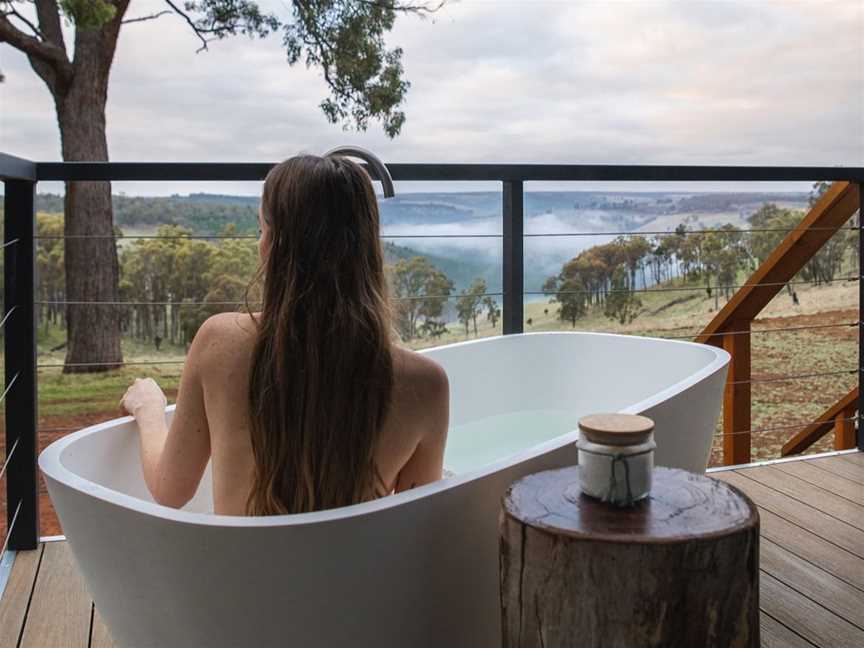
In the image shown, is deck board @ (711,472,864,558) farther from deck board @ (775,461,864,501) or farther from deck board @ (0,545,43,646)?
deck board @ (0,545,43,646)

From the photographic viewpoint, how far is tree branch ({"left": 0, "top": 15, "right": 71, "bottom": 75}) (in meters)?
6.97

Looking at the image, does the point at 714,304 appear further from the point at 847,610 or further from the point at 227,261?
the point at 847,610

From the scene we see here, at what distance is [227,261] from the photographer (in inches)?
273

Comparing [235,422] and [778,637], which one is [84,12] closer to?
[235,422]

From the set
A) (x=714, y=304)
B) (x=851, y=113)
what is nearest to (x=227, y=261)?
(x=714, y=304)

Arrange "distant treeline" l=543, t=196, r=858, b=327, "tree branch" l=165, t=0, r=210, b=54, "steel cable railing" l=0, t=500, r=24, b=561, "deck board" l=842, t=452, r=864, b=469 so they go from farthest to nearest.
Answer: "tree branch" l=165, t=0, r=210, b=54 < "distant treeline" l=543, t=196, r=858, b=327 < "deck board" l=842, t=452, r=864, b=469 < "steel cable railing" l=0, t=500, r=24, b=561

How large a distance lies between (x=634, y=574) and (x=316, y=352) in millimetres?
454

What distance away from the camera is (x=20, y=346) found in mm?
1922

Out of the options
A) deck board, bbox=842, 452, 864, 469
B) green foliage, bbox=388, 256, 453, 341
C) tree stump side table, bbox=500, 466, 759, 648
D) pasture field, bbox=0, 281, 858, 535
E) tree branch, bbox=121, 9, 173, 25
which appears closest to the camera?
tree stump side table, bbox=500, 466, 759, 648

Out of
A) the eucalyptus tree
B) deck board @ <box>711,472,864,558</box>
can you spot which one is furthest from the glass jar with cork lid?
the eucalyptus tree

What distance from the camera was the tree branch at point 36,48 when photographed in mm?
6973

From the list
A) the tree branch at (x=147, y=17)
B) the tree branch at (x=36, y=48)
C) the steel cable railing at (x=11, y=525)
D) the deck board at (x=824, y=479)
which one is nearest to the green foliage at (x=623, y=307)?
the deck board at (x=824, y=479)

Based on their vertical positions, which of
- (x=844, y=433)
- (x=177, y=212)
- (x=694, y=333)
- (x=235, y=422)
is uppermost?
(x=177, y=212)

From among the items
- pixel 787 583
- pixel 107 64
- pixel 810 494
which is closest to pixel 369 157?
pixel 787 583
